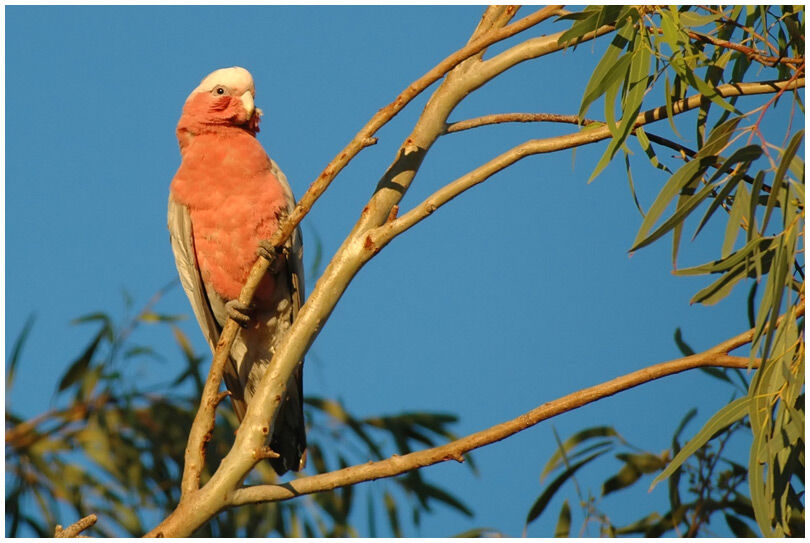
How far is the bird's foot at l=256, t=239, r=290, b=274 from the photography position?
6.71 ft

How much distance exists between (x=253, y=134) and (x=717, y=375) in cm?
144

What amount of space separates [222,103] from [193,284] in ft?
1.71

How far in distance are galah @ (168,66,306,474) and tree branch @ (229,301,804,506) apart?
2.57 ft

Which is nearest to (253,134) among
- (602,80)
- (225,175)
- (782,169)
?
(225,175)

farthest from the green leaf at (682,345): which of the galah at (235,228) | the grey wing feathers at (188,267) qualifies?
the grey wing feathers at (188,267)

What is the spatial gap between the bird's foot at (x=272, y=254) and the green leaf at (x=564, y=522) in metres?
1.06

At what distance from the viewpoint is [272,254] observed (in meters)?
2.05

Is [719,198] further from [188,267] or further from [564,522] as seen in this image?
[188,267]

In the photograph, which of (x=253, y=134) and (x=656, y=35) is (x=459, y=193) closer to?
(x=656, y=35)

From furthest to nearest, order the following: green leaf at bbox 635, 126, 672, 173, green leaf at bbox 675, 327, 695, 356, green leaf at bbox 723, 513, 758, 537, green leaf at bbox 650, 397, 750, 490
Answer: green leaf at bbox 723, 513, 758, 537
green leaf at bbox 675, 327, 695, 356
green leaf at bbox 635, 126, 672, 173
green leaf at bbox 650, 397, 750, 490

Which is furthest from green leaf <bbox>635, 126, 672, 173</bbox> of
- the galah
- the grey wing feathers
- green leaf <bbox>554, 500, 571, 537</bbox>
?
the grey wing feathers

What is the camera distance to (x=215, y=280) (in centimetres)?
275

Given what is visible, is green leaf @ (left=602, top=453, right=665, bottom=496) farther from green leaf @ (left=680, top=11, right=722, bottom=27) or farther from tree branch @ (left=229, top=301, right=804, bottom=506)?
green leaf @ (left=680, top=11, right=722, bottom=27)

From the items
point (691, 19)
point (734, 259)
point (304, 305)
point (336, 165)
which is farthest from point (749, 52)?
point (304, 305)
